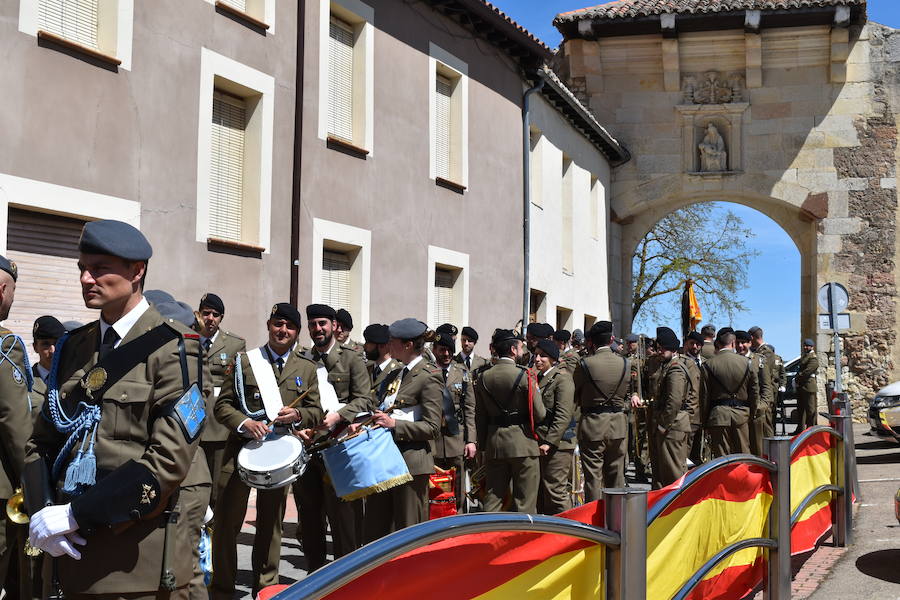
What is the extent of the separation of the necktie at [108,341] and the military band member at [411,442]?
356 centimetres

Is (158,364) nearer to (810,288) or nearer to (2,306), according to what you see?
(2,306)

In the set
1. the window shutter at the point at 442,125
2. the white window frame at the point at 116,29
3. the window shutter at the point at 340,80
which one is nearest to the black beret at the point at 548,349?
the white window frame at the point at 116,29

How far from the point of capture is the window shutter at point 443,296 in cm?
1656

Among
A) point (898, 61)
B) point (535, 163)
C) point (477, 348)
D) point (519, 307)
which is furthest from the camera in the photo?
point (898, 61)

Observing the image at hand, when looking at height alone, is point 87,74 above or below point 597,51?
below

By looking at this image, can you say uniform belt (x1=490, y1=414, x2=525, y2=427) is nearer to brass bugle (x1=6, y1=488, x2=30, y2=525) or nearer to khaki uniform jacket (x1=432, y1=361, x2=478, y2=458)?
khaki uniform jacket (x1=432, y1=361, x2=478, y2=458)

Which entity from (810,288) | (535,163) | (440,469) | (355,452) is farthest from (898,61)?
(355,452)

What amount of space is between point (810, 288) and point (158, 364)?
24.2 m

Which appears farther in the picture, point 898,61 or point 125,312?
point 898,61

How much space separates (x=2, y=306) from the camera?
4.46 metres

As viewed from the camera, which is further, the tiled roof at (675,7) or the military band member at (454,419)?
the tiled roof at (675,7)

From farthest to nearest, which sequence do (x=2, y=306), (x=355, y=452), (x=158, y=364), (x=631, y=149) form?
(x=631, y=149)
(x=355, y=452)
(x=2, y=306)
(x=158, y=364)

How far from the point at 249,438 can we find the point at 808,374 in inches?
557

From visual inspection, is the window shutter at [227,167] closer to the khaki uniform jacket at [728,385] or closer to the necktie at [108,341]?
the khaki uniform jacket at [728,385]
